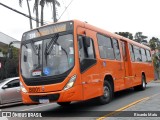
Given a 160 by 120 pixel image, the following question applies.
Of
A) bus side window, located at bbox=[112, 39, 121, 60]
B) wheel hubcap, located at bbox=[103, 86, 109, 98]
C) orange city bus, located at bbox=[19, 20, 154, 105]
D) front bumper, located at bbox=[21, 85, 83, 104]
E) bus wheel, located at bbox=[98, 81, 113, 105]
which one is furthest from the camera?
bus side window, located at bbox=[112, 39, 121, 60]

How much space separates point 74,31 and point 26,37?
2.09m

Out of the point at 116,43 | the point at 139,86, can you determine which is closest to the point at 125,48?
the point at 116,43

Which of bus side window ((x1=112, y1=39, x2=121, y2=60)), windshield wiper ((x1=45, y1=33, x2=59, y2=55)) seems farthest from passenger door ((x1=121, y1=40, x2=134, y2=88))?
windshield wiper ((x1=45, y1=33, x2=59, y2=55))

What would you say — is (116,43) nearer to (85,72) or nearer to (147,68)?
(85,72)

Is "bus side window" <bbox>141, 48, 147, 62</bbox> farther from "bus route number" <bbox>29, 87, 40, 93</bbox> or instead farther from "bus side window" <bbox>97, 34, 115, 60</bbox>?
"bus route number" <bbox>29, 87, 40, 93</bbox>

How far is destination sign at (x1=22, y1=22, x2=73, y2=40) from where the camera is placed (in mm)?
11102

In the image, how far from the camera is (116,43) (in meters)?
14.9

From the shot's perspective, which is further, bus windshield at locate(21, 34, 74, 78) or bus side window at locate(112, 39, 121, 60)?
bus side window at locate(112, 39, 121, 60)

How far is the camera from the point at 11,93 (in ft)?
51.6

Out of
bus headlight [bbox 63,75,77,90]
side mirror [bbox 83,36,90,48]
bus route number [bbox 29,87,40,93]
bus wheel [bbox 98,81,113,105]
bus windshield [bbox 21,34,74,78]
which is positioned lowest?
bus wheel [bbox 98,81,113,105]

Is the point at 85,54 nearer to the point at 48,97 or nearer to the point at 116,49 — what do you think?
the point at 48,97

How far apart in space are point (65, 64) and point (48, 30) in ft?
5.27

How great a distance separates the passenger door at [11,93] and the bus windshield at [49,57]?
4529 millimetres

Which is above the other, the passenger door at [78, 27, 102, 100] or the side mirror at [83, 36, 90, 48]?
the side mirror at [83, 36, 90, 48]
